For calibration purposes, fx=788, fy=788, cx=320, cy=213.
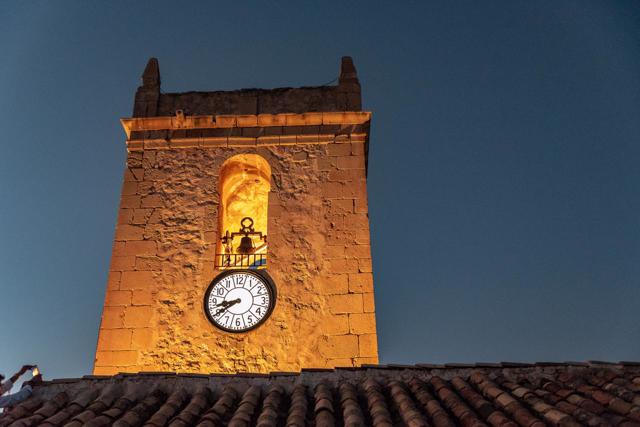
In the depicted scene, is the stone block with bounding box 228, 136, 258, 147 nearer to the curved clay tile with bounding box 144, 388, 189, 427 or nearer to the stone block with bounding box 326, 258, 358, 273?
the stone block with bounding box 326, 258, 358, 273

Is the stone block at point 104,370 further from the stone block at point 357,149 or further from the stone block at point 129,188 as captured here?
the stone block at point 357,149

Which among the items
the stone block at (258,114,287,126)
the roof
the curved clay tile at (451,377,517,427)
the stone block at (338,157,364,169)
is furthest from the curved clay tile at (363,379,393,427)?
the stone block at (258,114,287,126)

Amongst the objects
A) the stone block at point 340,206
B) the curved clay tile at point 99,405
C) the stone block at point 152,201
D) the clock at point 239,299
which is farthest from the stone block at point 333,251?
the curved clay tile at point 99,405

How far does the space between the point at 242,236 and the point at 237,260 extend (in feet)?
1.72

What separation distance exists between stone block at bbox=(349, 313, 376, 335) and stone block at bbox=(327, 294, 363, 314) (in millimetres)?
81

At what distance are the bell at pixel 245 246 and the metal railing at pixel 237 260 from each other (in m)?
0.08

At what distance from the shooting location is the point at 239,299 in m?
9.71

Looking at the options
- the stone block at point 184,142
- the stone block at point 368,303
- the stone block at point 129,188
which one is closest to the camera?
the stone block at point 368,303

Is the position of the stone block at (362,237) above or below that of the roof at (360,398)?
above

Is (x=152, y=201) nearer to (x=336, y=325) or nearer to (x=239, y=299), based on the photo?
(x=239, y=299)

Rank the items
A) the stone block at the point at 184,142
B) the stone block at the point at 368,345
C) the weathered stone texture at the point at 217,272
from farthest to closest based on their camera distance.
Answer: the stone block at the point at 184,142 < the weathered stone texture at the point at 217,272 < the stone block at the point at 368,345

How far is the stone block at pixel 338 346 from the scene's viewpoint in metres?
9.23

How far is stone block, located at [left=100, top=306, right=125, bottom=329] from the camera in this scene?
9.64 meters

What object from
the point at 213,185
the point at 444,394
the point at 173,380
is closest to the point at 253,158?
the point at 213,185
